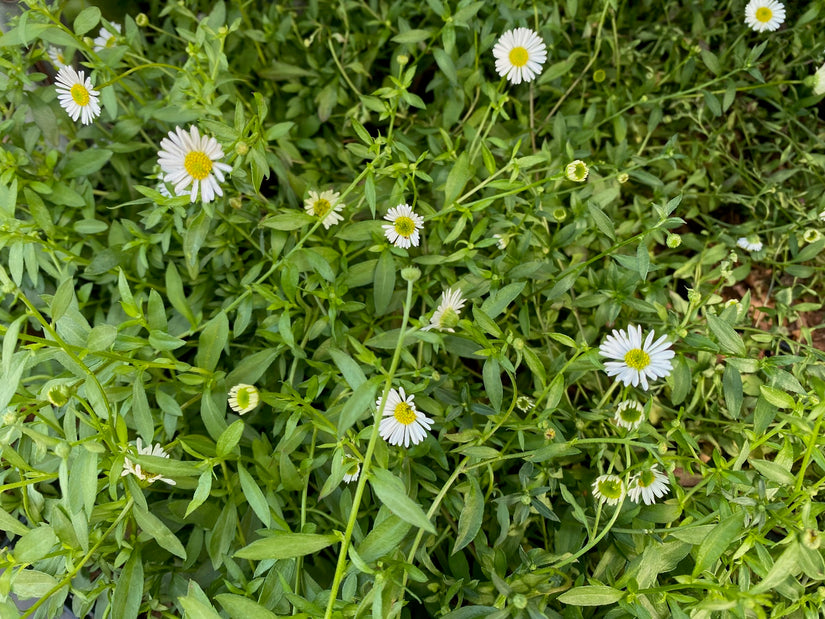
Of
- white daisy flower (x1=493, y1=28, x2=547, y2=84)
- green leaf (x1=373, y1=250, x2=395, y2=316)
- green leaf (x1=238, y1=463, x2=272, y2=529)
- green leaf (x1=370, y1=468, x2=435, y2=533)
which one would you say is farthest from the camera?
white daisy flower (x1=493, y1=28, x2=547, y2=84)

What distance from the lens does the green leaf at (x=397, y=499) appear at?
713 millimetres

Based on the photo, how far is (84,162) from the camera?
3.93 ft

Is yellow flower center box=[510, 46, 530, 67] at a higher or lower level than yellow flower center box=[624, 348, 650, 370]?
higher

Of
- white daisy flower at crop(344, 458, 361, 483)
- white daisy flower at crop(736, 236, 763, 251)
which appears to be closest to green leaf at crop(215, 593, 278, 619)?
white daisy flower at crop(344, 458, 361, 483)

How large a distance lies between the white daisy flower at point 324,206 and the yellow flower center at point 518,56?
1.47ft

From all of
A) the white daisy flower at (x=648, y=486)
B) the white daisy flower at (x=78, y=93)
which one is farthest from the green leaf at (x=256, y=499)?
the white daisy flower at (x=78, y=93)

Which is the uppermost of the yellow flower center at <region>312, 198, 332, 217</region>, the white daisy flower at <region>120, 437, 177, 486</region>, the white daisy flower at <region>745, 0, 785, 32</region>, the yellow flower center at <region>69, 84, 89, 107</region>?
the white daisy flower at <region>745, 0, 785, 32</region>

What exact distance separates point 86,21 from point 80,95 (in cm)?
14

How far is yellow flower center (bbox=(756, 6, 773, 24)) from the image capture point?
124cm

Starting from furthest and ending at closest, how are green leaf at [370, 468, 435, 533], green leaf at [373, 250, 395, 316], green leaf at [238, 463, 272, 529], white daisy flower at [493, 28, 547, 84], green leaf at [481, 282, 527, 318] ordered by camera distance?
white daisy flower at [493, 28, 547, 84]
green leaf at [373, 250, 395, 316]
green leaf at [481, 282, 527, 318]
green leaf at [238, 463, 272, 529]
green leaf at [370, 468, 435, 533]

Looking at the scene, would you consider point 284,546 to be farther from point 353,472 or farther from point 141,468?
point 141,468

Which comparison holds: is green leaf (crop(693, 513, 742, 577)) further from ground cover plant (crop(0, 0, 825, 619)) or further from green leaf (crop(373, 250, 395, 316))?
green leaf (crop(373, 250, 395, 316))

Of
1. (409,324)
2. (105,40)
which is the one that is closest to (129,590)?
(409,324)

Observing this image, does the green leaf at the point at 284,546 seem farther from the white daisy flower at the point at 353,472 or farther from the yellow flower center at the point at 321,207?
the yellow flower center at the point at 321,207
